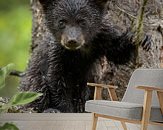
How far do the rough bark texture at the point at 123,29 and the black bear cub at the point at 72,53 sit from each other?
0.30ft

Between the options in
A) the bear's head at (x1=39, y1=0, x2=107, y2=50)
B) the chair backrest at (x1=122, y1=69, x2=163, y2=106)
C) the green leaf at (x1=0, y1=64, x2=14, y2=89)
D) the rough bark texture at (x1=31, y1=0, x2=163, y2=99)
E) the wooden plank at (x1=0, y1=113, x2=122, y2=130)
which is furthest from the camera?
the rough bark texture at (x1=31, y1=0, x2=163, y2=99)

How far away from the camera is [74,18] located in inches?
102

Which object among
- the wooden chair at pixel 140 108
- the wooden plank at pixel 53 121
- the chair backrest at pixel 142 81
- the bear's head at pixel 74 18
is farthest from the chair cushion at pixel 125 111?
the bear's head at pixel 74 18

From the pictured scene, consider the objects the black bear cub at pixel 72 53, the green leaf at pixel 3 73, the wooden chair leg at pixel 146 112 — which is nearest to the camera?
the green leaf at pixel 3 73

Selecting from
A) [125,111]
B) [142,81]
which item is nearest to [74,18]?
[142,81]

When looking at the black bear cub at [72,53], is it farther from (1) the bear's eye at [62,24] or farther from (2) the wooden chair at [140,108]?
(2) the wooden chair at [140,108]

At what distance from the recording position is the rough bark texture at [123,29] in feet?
8.91

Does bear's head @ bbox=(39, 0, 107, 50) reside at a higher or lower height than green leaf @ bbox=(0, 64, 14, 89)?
higher

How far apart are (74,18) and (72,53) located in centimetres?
23

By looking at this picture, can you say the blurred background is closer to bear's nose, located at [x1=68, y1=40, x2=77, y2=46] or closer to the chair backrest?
the chair backrest

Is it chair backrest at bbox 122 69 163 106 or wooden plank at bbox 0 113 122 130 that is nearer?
chair backrest at bbox 122 69 163 106

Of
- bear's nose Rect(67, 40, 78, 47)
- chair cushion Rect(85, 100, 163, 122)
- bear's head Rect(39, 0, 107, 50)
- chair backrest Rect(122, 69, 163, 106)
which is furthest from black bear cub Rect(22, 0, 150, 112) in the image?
chair cushion Rect(85, 100, 163, 122)

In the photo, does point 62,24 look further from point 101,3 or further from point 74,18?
point 101,3

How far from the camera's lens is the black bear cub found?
2.57 meters
